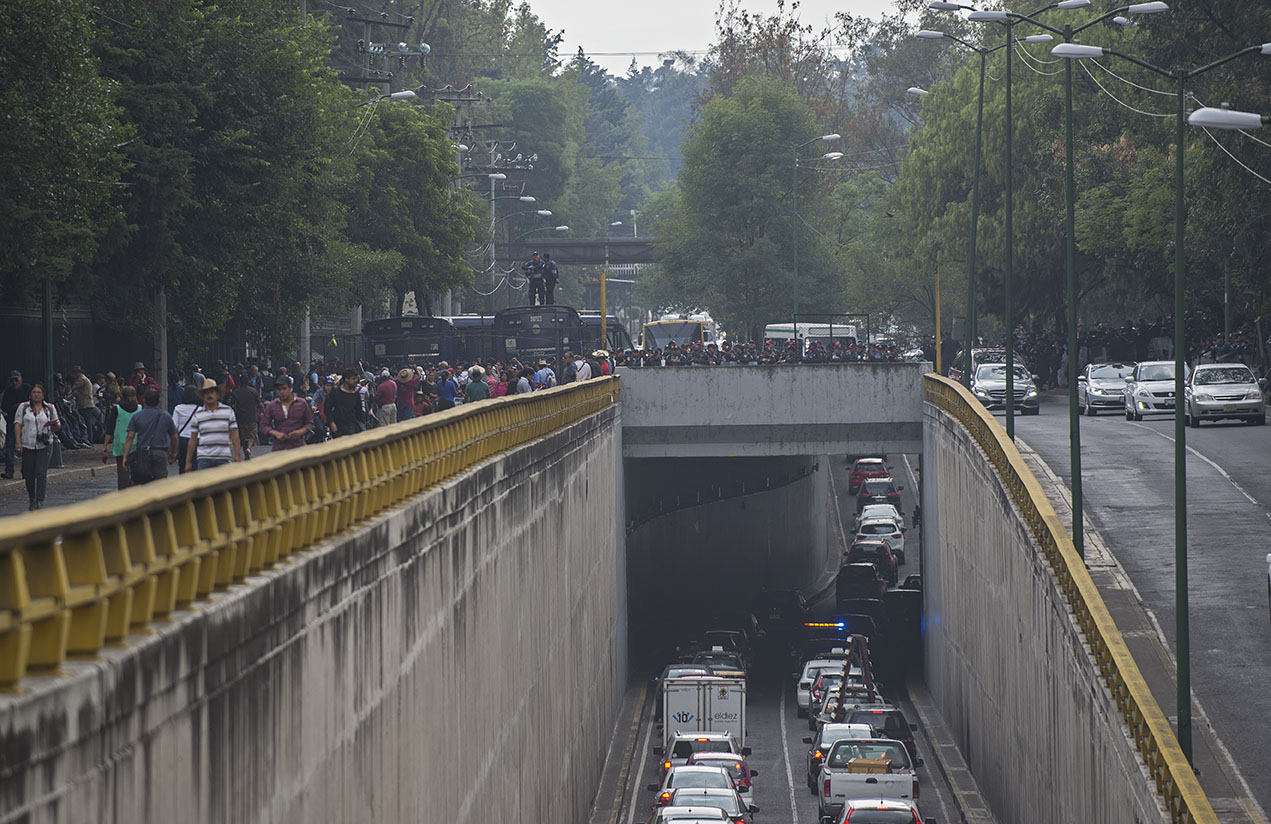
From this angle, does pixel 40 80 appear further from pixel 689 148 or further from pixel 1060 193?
pixel 689 148

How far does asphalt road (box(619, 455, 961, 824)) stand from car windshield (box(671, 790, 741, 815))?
4.45 m

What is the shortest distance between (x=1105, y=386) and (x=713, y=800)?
26.5m

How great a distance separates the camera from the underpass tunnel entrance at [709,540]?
52.9 meters

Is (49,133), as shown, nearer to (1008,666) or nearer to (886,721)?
(1008,666)

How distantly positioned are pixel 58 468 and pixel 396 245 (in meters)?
33.3

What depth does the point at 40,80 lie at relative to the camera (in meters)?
26.5

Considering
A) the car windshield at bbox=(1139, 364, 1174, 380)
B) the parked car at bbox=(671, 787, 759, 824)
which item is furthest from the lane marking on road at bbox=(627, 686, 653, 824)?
the car windshield at bbox=(1139, 364, 1174, 380)

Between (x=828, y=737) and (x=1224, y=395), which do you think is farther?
(x=1224, y=395)

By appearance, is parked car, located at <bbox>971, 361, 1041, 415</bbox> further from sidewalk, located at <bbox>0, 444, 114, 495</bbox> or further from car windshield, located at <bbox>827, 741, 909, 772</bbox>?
sidewalk, located at <bbox>0, 444, 114, 495</bbox>

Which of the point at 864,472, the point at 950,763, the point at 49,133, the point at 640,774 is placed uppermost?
the point at 49,133

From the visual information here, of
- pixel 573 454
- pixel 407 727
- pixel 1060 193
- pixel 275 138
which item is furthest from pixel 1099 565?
pixel 1060 193

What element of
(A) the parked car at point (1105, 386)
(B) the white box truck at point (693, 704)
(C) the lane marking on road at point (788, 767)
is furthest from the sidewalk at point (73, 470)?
(A) the parked car at point (1105, 386)

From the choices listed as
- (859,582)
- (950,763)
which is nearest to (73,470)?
(950,763)

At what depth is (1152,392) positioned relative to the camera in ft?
151
